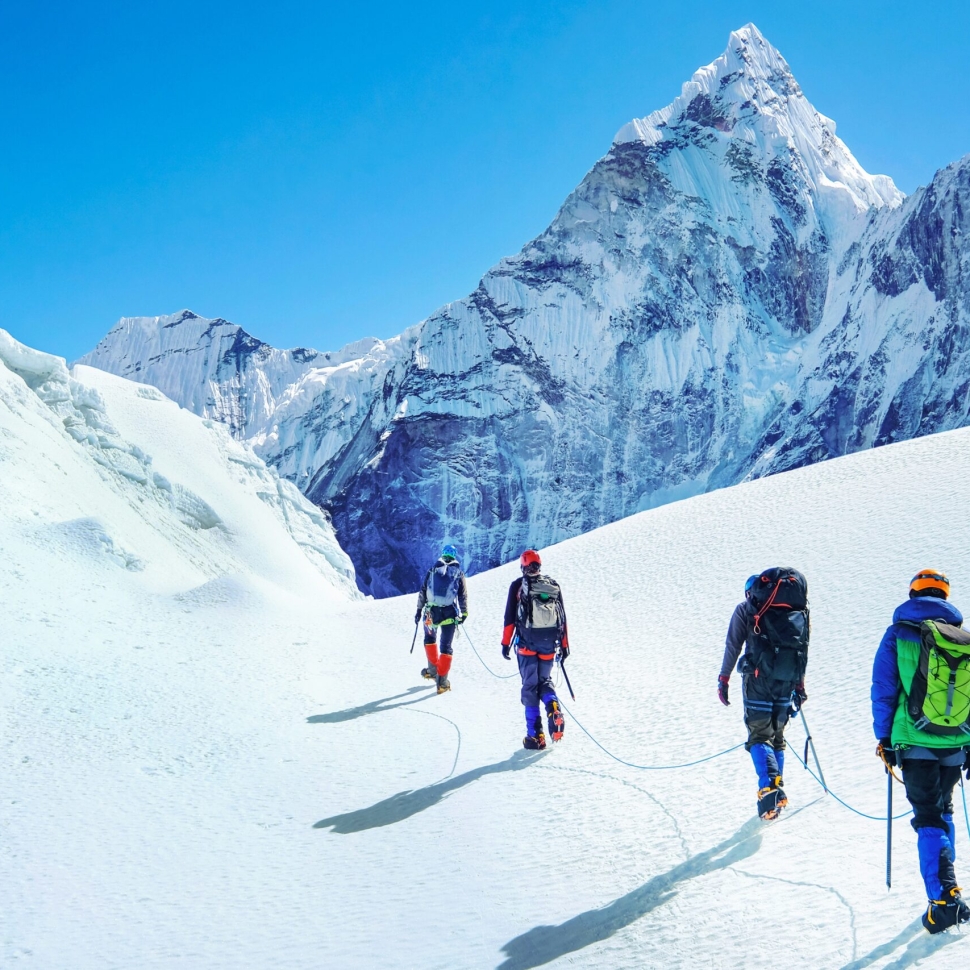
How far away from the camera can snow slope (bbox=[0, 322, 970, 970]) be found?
163 inches

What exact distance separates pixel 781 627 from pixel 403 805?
3.12m

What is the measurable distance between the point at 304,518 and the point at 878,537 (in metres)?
27.5

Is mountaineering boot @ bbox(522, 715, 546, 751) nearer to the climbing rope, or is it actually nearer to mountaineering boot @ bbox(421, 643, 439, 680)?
the climbing rope

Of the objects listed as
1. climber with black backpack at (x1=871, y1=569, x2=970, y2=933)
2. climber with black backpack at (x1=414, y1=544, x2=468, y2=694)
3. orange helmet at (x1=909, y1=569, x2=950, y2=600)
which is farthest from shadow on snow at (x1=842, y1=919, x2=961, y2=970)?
climber with black backpack at (x1=414, y1=544, x2=468, y2=694)

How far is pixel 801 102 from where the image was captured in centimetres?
14450

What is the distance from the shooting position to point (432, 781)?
22.3 ft

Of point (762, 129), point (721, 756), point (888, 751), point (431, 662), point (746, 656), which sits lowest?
point (721, 756)

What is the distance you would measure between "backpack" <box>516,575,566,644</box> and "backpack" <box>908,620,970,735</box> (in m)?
3.72

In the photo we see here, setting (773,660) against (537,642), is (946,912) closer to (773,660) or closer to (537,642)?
(773,660)

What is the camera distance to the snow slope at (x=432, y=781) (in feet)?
13.5

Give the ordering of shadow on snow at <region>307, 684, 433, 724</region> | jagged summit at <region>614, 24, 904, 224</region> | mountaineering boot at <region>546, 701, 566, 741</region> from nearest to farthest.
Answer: mountaineering boot at <region>546, 701, 566, 741</region> < shadow on snow at <region>307, 684, 433, 724</region> < jagged summit at <region>614, 24, 904, 224</region>

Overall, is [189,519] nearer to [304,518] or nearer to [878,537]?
[304,518]

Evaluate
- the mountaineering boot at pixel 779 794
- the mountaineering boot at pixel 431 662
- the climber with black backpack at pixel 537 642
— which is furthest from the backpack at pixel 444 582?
the mountaineering boot at pixel 779 794

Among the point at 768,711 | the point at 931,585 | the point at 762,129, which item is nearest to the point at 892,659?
the point at 931,585
